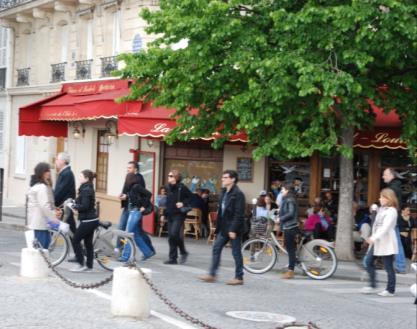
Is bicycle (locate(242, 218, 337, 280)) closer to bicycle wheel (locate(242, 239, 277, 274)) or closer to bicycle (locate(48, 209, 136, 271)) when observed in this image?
bicycle wheel (locate(242, 239, 277, 274))

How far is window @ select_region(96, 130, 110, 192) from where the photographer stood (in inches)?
1032

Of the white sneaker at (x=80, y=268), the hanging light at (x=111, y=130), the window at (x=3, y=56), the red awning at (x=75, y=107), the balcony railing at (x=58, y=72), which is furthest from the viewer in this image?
the window at (x=3, y=56)

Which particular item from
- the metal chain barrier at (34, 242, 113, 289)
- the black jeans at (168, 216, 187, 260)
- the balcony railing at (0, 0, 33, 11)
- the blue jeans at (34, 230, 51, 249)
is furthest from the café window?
the balcony railing at (0, 0, 33, 11)

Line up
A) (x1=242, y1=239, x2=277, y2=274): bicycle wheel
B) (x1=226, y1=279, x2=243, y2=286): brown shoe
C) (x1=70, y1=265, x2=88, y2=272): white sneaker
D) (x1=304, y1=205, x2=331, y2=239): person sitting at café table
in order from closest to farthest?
(x1=226, y1=279, x2=243, y2=286): brown shoe, (x1=70, y1=265, x2=88, y2=272): white sneaker, (x1=242, y1=239, x2=277, y2=274): bicycle wheel, (x1=304, y1=205, x2=331, y2=239): person sitting at café table

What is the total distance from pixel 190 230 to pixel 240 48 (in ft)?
Result: 23.0

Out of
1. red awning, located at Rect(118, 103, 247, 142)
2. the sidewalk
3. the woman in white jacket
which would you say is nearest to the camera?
the woman in white jacket

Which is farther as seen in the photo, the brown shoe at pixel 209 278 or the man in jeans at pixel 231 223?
the brown shoe at pixel 209 278

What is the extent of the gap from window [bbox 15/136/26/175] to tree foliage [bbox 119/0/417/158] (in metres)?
16.1

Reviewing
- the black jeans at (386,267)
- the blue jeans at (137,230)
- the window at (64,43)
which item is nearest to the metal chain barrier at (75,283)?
the blue jeans at (137,230)

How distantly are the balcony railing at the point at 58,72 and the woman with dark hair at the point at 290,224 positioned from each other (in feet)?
52.4

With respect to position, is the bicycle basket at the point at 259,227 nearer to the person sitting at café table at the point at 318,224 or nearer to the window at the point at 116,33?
the person sitting at café table at the point at 318,224

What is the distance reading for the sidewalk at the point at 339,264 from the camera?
48.4 ft

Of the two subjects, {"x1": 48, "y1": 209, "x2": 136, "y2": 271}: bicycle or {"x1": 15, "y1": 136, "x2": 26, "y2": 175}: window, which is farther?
{"x1": 15, "y1": 136, "x2": 26, "y2": 175}: window

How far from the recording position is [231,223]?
1277cm
